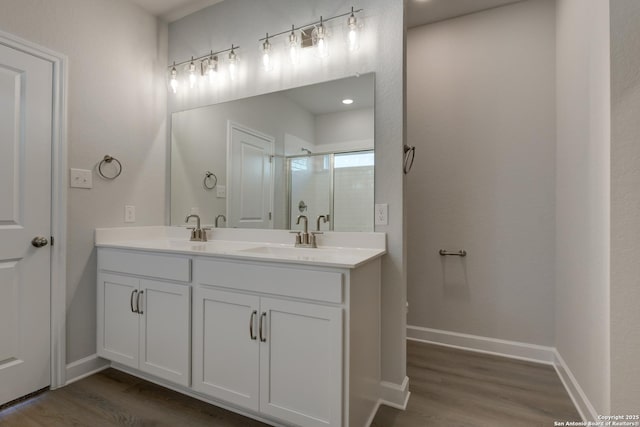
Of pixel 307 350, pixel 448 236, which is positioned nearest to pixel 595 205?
pixel 448 236

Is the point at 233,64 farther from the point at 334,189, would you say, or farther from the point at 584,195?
the point at 584,195

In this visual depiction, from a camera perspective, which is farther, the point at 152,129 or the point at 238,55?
the point at 152,129

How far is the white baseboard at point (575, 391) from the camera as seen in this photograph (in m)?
1.63

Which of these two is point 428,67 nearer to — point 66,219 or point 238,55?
point 238,55

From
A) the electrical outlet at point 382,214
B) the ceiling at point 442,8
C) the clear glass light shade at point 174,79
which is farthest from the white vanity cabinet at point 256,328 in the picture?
the ceiling at point 442,8

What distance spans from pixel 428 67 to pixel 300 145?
145 centimetres

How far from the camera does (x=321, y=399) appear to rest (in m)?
1.41

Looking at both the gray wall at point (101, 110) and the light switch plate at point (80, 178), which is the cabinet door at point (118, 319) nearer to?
the gray wall at point (101, 110)

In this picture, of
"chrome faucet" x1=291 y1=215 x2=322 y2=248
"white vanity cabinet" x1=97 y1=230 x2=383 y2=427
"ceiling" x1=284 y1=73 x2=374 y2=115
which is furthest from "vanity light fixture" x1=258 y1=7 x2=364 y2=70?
"white vanity cabinet" x1=97 y1=230 x2=383 y2=427

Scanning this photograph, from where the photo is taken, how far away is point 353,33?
1899 mm

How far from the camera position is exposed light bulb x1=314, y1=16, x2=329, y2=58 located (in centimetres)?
198

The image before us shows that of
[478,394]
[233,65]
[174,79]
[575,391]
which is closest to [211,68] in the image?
[233,65]

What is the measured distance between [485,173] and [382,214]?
1220mm

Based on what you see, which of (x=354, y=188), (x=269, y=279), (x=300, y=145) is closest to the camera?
(x=269, y=279)
